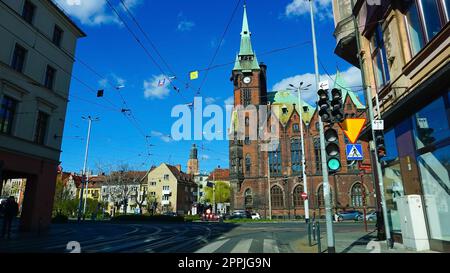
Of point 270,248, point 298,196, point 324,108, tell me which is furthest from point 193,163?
point 324,108

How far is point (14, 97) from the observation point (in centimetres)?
1789

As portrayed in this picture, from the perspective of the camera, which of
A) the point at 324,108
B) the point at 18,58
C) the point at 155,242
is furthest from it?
the point at 18,58

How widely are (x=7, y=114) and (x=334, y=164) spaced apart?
18173 mm

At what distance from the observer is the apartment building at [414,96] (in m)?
8.80

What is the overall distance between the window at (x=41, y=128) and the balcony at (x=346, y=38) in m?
18.7

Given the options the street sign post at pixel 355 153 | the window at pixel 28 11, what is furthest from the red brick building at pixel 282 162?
the street sign post at pixel 355 153

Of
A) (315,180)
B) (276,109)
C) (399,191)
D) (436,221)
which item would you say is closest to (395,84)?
(399,191)

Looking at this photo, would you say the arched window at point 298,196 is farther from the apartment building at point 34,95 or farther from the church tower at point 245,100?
the apartment building at point 34,95

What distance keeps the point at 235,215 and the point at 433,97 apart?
44.4m

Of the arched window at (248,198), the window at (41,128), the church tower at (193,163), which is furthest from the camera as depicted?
the church tower at (193,163)

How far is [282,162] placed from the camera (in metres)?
61.8

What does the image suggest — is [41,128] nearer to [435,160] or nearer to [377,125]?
[377,125]

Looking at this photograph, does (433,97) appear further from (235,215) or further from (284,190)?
(284,190)

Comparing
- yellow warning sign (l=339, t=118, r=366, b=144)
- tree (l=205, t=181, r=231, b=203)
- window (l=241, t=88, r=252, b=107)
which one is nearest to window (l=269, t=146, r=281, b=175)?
window (l=241, t=88, r=252, b=107)
